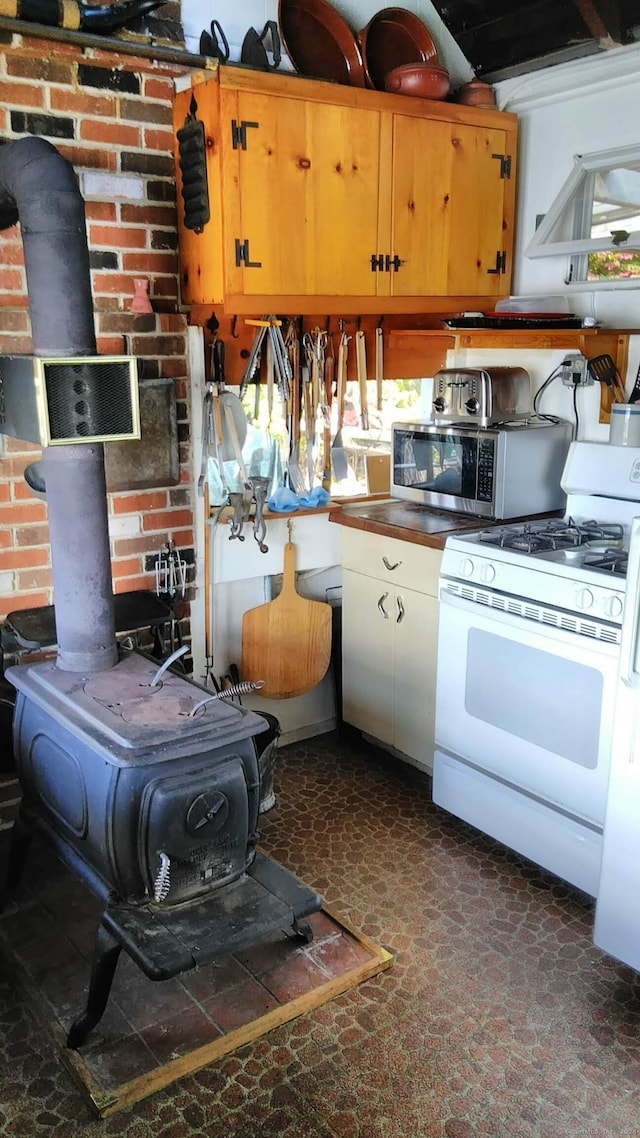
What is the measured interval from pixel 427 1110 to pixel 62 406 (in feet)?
5.66

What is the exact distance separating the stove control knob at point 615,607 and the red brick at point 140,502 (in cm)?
142

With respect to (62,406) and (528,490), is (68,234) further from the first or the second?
(528,490)

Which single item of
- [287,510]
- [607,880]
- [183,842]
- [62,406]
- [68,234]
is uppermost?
[68,234]

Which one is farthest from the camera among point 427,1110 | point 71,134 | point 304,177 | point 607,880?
point 304,177

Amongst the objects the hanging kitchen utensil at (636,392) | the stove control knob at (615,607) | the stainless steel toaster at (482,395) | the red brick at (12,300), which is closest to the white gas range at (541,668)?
the stove control knob at (615,607)

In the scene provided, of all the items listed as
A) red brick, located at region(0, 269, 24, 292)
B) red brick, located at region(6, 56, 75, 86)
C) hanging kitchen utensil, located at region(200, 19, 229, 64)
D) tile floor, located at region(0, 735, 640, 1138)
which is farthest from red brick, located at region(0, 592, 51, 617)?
hanging kitchen utensil, located at region(200, 19, 229, 64)

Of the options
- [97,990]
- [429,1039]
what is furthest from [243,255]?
[429,1039]

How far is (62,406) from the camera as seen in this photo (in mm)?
2078

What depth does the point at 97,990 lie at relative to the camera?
6.53 ft

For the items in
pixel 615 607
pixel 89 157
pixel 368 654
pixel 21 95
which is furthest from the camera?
pixel 368 654

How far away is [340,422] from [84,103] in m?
1.34

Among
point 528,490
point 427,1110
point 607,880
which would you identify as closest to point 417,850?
point 607,880

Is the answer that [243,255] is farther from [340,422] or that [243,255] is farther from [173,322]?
[340,422]

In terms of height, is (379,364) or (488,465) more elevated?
(379,364)
